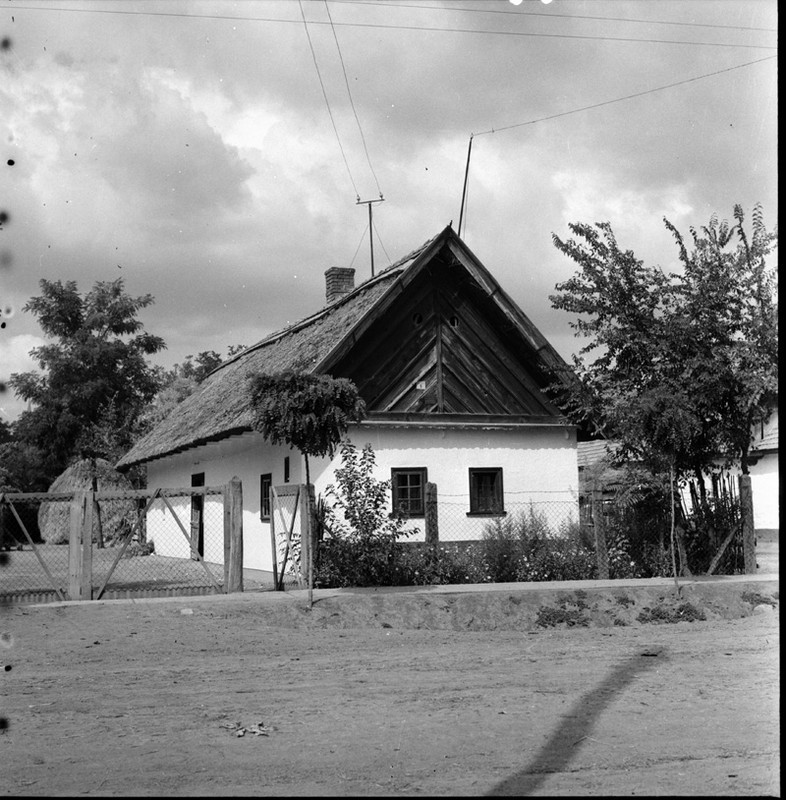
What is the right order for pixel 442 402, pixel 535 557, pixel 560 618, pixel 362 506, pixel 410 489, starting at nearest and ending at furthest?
pixel 560 618
pixel 362 506
pixel 535 557
pixel 410 489
pixel 442 402

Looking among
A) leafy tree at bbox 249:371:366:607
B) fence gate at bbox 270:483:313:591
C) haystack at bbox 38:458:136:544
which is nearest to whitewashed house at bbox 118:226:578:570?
fence gate at bbox 270:483:313:591

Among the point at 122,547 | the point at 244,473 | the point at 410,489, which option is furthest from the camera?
the point at 244,473

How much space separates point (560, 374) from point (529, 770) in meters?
13.7

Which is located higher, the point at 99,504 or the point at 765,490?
the point at 765,490

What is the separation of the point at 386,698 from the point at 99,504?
27.9 meters

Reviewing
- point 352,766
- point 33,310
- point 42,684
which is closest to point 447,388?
point 42,684

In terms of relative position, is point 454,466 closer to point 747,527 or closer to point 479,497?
point 479,497

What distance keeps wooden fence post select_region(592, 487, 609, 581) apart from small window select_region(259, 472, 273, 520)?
650cm

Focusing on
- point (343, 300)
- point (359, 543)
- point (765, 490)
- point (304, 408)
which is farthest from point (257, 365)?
point (765, 490)

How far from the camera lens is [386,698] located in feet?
25.7

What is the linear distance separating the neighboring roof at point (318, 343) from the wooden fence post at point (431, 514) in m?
2.94

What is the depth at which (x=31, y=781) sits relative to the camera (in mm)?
5520

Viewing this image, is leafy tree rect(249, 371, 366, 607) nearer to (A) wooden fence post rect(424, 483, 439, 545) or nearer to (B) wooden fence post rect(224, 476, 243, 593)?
(B) wooden fence post rect(224, 476, 243, 593)

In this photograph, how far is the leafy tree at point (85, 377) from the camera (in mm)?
36250
